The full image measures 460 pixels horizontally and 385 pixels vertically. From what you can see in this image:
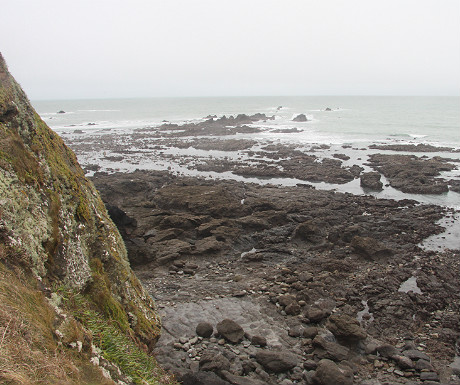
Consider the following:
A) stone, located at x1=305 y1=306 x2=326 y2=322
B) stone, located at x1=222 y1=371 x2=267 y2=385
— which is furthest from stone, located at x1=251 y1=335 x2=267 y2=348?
stone, located at x1=305 y1=306 x2=326 y2=322

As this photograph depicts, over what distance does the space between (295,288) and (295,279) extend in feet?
2.55

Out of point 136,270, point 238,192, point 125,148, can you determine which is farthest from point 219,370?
point 125,148

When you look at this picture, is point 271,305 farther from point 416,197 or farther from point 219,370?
point 416,197

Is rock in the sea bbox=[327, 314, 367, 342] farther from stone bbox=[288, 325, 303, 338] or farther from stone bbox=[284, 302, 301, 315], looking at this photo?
stone bbox=[284, 302, 301, 315]

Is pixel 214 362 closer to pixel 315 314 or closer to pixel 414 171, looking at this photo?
pixel 315 314

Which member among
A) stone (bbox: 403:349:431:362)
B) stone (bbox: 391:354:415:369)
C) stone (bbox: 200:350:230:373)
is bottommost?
stone (bbox: 403:349:431:362)

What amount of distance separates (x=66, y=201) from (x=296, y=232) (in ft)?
50.3

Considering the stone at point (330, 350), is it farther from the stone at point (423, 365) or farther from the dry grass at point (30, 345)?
the dry grass at point (30, 345)

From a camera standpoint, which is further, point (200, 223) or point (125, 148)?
point (125, 148)

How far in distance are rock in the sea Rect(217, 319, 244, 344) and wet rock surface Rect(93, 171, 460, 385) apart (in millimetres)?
45

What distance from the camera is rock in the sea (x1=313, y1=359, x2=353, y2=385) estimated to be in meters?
8.48

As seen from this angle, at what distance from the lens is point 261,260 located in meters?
16.8

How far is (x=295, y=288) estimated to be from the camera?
1388cm

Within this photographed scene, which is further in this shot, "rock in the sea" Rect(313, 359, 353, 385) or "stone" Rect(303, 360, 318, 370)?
"stone" Rect(303, 360, 318, 370)
